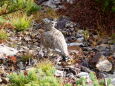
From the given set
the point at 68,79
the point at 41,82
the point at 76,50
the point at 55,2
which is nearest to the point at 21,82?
the point at 68,79

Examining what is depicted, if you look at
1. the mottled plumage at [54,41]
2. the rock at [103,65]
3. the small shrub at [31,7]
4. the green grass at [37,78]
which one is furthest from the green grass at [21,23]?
the rock at [103,65]

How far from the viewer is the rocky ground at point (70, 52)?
984cm

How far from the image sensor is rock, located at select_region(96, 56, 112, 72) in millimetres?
9922

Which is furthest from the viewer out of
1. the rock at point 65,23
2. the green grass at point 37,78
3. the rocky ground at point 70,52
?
the rock at point 65,23

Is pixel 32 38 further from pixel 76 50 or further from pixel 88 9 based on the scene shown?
pixel 88 9

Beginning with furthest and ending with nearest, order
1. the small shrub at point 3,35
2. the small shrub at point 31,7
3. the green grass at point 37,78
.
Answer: the small shrub at point 31,7 < the small shrub at point 3,35 < the green grass at point 37,78

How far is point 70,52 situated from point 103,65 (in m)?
1.20

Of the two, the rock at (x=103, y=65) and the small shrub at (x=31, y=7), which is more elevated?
the small shrub at (x=31, y=7)

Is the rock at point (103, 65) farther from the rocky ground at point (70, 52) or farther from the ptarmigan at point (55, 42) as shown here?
the ptarmigan at point (55, 42)

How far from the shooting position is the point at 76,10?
43.0 feet

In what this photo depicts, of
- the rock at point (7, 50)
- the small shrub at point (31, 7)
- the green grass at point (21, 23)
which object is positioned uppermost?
the small shrub at point (31, 7)

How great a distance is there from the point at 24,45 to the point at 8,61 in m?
1.23

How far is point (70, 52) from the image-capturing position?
35.6 ft

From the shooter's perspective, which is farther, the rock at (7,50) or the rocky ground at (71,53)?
the rock at (7,50)
